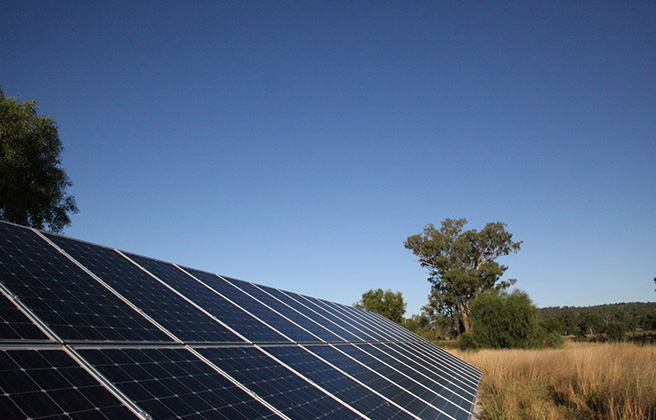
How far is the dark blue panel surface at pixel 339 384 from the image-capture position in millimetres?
6313

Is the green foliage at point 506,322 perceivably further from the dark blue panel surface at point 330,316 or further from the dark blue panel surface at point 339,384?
the dark blue panel surface at point 339,384

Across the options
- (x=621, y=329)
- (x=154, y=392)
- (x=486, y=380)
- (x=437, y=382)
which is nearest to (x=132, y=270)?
(x=154, y=392)

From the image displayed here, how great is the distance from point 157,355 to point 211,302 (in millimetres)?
4051

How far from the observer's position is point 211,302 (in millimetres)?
9070

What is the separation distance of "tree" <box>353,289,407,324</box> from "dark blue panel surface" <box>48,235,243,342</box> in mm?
54678

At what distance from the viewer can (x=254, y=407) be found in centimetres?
471

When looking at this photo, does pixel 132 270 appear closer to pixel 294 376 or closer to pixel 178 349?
pixel 178 349

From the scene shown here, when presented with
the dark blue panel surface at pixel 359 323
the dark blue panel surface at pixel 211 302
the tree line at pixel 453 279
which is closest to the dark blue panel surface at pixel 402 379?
the dark blue panel surface at pixel 211 302

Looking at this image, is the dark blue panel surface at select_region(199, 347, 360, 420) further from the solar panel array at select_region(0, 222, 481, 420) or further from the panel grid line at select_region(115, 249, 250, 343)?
the panel grid line at select_region(115, 249, 250, 343)

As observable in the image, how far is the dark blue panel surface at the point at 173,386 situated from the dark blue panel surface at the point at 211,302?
2702 mm

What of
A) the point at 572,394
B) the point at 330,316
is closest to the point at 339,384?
the point at 330,316

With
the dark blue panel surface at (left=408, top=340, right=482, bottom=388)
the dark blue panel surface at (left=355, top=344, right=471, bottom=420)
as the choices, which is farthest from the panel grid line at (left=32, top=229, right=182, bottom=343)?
the dark blue panel surface at (left=408, top=340, right=482, bottom=388)

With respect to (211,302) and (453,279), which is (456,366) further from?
(453,279)

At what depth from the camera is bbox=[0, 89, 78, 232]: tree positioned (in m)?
23.8
